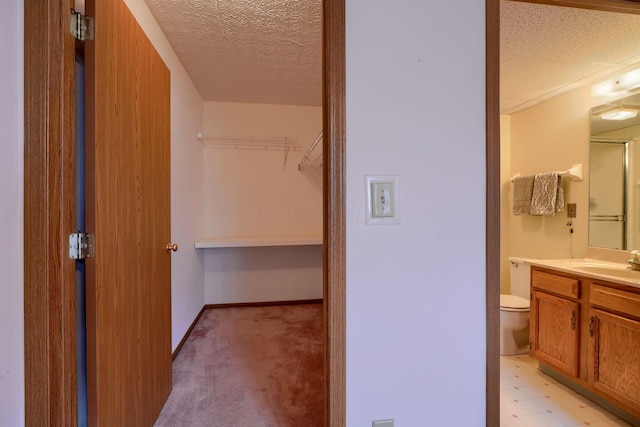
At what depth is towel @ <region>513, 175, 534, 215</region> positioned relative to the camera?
2646mm

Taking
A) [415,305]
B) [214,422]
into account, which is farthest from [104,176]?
[214,422]

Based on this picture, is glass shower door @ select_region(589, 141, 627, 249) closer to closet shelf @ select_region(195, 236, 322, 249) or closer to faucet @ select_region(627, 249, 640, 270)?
faucet @ select_region(627, 249, 640, 270)

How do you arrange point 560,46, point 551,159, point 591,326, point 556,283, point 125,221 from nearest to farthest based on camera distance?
1. point 125,221
2. point 591,326
3. point 560,46
4. point 556,283
5. point 551,159

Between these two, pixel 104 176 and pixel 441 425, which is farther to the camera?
pixel 104 176

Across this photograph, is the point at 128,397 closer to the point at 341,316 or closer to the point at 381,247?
the point at 341,316

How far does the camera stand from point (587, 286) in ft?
5.78

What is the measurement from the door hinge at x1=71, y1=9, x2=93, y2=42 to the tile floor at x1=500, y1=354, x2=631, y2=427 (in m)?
2.77

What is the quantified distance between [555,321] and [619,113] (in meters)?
1.65

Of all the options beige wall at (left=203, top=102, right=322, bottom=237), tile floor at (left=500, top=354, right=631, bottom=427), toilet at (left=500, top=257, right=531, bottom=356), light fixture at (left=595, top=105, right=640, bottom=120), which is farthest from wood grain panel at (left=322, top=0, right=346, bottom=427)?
beige wall at (left=203, top=102, right=322, bottom=237)

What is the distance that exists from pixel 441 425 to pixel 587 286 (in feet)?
5.12

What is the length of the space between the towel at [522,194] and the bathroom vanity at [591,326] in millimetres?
670

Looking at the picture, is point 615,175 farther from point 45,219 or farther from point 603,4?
point 45,219

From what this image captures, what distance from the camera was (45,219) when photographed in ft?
2.82

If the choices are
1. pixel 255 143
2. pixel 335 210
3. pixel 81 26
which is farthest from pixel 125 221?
pixel 255 143
